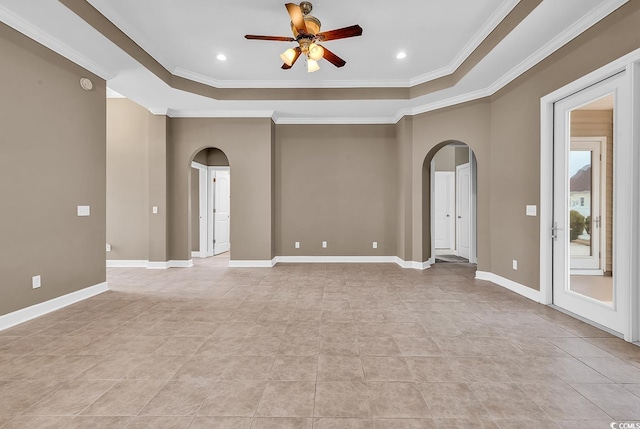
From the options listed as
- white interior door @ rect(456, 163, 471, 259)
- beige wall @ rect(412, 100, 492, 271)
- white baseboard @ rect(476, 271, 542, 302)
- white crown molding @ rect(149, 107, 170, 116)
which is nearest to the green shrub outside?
white baseboard @ rect(476, 271, 542, 302)

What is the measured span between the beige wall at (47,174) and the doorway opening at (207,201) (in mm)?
3025

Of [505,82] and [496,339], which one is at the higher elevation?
[505,82]

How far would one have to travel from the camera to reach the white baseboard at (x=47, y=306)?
3.03 m

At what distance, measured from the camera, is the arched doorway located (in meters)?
6.26

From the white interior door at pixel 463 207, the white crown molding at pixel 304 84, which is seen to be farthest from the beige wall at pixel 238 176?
the white interior door at pixel 463 207

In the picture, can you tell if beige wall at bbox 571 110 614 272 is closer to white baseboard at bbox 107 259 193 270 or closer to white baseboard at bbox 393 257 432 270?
white baseboard at bbox 393 257 432 270

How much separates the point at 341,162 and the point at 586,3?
4.36m

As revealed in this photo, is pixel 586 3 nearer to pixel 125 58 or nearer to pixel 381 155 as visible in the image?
pixel 381 155

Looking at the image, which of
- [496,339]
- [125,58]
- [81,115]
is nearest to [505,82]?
[496,339]

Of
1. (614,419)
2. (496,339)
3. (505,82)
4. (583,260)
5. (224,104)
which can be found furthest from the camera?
(224,104)

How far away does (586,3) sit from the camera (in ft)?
9.12

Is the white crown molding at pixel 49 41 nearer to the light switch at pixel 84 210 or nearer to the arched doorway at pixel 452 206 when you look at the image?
the light switch at pixel 84 210

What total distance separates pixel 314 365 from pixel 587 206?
3297 millimetres

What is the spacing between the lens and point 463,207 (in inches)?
308
